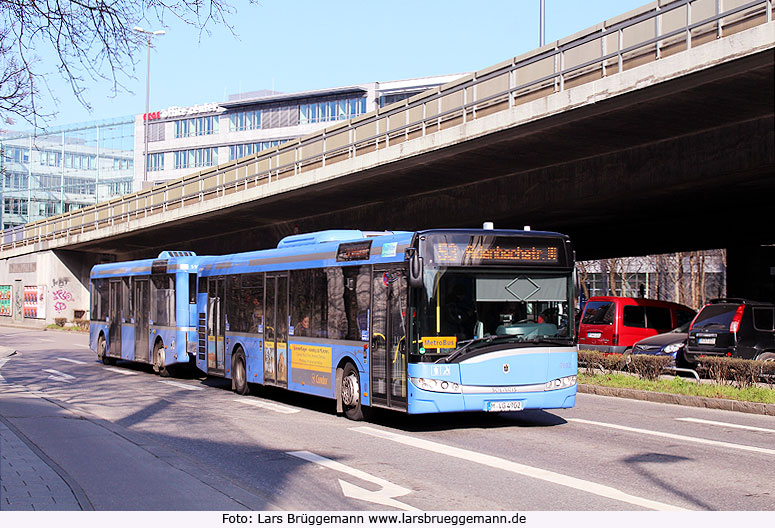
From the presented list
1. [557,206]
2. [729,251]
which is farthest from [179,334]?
[729,251]

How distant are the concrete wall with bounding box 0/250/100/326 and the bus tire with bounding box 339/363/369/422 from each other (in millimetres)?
51795

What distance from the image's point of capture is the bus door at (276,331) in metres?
16.5

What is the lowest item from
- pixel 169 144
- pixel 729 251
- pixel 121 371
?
pixel 121 371

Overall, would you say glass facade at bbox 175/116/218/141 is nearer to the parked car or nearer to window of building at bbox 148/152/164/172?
window of building at bbox 148/152/164/172

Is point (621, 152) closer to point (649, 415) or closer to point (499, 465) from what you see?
point (649, 415)

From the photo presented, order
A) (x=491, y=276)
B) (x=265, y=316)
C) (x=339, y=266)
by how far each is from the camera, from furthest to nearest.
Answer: (x=265, y=316) → (x=339, y=266) → (x=491, y=276)

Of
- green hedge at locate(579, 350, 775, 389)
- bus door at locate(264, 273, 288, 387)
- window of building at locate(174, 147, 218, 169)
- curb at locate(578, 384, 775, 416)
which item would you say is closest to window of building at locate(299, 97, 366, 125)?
window of building at locate(174, 147, 218, 169)

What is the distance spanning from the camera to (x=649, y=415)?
14805 mm

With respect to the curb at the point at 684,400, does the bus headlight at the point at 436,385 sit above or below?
above

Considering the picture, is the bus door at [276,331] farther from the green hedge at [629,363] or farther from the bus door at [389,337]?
the green hedge at [629,363]

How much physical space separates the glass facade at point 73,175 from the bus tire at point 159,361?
91.6m

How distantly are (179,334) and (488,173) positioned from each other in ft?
33.0

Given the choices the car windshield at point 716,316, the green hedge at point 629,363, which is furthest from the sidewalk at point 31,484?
the car windshield at point 716,316

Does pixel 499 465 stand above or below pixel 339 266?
below
